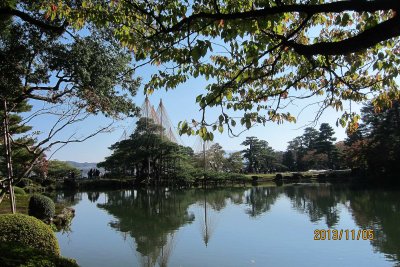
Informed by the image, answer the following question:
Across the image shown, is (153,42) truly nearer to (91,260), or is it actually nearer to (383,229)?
(91,260)

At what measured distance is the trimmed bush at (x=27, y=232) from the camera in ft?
17.6

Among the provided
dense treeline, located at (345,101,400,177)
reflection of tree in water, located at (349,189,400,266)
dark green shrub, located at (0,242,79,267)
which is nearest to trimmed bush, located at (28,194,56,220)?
dark green shrub, located at (0,242,79,267)

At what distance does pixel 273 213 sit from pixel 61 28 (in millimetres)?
10627

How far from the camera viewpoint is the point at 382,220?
38.4 ft

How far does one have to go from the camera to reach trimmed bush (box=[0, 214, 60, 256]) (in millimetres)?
5355

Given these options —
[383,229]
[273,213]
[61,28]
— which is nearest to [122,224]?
[273,213]

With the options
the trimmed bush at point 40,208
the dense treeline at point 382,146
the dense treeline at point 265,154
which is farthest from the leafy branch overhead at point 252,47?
the dense treeline at point 382,146
